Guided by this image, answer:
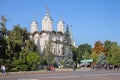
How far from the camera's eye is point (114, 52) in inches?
3917

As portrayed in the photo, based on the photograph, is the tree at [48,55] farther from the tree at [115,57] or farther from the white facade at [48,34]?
the tree at [115,57]

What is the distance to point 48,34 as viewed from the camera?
104062mm

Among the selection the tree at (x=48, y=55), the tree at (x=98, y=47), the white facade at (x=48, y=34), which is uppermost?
the white facade at (x=48, y=34)

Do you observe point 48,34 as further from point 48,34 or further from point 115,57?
point 115,57

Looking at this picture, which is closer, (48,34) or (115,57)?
(115,57)

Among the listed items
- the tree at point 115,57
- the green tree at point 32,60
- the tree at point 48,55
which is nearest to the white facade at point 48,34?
Result: the tree at point 48,55

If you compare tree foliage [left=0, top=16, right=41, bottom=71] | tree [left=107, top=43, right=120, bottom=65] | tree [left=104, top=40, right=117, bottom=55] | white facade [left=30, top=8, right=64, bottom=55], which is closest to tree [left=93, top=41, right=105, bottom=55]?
tree [left=104, top=40, right=117, bottom=55]

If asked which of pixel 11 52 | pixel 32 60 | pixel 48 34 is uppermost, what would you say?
pixel 48 34

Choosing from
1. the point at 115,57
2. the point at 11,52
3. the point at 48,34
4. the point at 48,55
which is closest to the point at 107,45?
the point at 115,57

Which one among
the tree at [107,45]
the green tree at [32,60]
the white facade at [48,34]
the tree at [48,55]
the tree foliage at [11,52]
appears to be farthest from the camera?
the tree at [107,45]

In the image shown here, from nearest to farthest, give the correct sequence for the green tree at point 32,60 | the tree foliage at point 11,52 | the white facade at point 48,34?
the tree foliage at point 11,52
the green tree at point 32,60
the white facade at point 48,34

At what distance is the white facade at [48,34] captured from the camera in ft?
341

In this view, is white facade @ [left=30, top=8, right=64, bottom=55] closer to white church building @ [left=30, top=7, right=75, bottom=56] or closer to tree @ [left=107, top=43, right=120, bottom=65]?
white church building @ [left=30, top=7, right=75, bottom=56]

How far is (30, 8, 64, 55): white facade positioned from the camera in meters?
104
